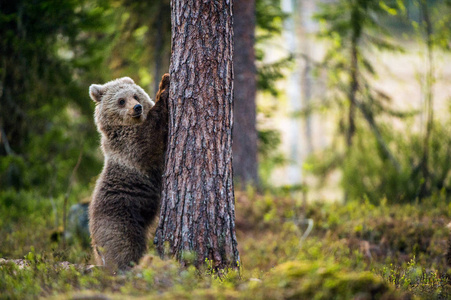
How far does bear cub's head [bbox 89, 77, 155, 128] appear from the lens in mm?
5203

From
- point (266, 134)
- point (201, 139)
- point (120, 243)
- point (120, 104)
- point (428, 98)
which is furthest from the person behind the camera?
point (266, 134)

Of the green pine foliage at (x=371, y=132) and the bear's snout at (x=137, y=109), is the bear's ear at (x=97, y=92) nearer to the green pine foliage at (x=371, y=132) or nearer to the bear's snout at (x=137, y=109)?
the bear's snout at (x=137, y=109)

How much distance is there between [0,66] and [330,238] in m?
7.63

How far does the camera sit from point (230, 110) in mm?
4238

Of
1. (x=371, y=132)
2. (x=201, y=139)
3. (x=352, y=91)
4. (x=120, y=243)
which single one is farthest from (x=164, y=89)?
(x=352, y=91)

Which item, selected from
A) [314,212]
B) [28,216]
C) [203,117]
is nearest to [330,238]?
[314,212]

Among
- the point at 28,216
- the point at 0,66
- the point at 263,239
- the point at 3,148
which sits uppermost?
the point at 0,66

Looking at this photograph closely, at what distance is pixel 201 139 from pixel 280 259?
239cm

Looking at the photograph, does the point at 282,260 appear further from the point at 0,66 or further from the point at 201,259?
the point at 0,66

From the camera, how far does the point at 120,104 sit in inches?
211

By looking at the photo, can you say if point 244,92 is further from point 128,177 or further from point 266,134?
point 128,177

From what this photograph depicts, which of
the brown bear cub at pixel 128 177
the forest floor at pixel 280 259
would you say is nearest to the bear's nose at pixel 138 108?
the brown bear cub at pixel 128 177

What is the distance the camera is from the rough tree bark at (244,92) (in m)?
8.91

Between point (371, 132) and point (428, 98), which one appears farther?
point (371, 132)
